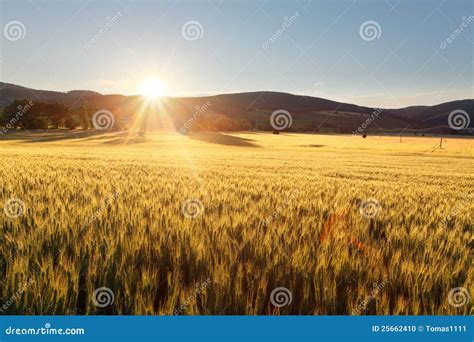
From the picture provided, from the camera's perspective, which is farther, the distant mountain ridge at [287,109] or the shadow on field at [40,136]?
the distant mountain ridge at [287,109]

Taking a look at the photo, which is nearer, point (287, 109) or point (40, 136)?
point (40, 136)

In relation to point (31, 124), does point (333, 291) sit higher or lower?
lower

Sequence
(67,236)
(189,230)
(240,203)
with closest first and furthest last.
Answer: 1. (67,236)
2. (189,230)
3. (240,203)

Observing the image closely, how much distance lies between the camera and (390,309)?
246 centimetres

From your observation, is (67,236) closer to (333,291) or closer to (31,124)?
(333,291)

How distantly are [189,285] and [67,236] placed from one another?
4.62 feet

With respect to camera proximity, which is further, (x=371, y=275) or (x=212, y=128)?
(x=212, y=128)

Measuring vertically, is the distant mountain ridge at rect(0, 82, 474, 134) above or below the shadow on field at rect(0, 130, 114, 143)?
above

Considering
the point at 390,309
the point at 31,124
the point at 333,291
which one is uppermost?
the point at 31,124

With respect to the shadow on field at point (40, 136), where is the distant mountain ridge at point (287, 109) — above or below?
above

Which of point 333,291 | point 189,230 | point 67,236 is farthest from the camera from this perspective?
point 189,230

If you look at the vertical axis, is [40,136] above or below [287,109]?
below

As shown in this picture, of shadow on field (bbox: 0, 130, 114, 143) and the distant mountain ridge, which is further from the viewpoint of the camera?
the distant mountain ridge

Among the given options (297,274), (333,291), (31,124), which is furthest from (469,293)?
(31,124)
